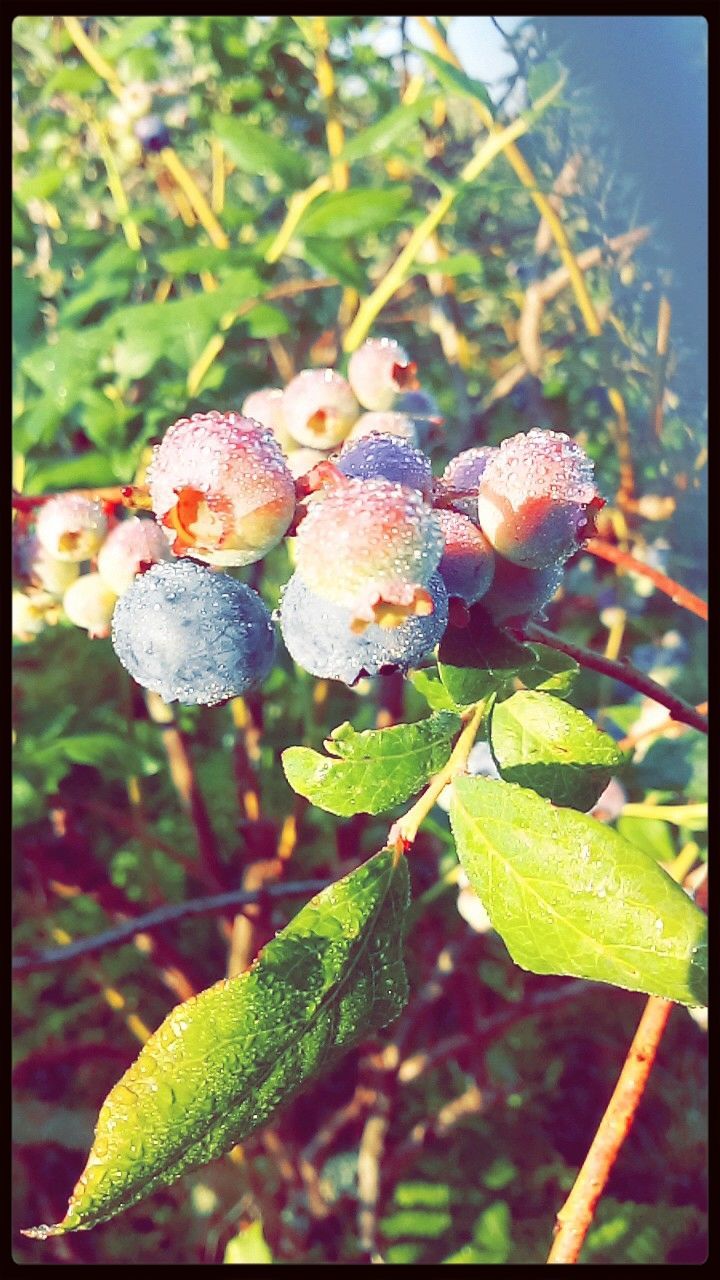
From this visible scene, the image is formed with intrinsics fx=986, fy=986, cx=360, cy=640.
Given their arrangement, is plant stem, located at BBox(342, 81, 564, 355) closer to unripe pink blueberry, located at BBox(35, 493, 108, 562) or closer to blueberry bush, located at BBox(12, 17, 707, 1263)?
blueberry bush, located at BBox(12, 17, 707, 1263)

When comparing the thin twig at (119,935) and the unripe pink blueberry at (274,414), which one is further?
the thin twig at (119,935)

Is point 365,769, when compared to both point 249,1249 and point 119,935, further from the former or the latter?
point 249,1249

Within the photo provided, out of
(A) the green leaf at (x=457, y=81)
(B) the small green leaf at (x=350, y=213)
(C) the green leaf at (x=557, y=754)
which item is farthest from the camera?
(B) the small green leaf at (x=350, y=213)

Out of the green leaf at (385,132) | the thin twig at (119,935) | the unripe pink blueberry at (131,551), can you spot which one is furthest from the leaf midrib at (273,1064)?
the green leaf at (385,132)

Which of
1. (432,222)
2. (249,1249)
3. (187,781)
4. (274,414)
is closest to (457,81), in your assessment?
(432,222)

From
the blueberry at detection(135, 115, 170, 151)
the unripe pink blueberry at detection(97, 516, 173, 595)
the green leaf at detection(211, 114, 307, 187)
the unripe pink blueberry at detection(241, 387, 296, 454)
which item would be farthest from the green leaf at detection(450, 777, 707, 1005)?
the blueberry at detection(135, 115, 170, 151)

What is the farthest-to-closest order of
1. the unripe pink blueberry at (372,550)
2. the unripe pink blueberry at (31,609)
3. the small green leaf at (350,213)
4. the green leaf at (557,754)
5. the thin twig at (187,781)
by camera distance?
the thin twig at (187,781)
the small green leaf at (350,213)
the unripe pink blueberry at (31,609)
the green leaf at (557,754)
the unripe pink blueberry at (372,550)

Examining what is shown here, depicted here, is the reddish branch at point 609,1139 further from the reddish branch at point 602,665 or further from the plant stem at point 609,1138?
the reddish branch at point 602,665

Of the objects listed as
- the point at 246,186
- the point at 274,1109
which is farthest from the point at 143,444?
the point at 246,186
